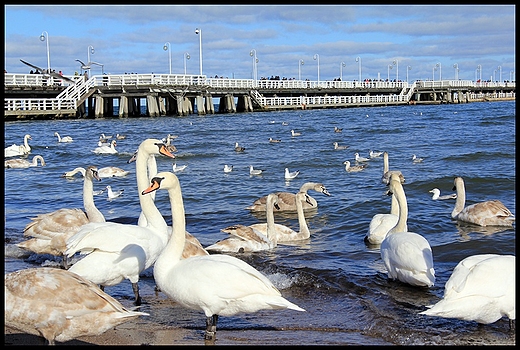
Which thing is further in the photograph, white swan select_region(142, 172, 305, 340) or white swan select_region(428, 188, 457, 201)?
white swan select_region(428, 188, 457, 201)

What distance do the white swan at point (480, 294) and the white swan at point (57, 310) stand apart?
2478mm

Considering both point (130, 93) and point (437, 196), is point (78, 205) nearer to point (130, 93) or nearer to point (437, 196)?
point (437, 196)

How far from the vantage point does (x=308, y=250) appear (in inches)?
392

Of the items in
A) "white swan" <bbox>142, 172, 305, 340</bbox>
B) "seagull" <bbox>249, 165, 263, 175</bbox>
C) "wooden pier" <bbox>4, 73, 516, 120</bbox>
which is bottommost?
"seagull" <bbox>249, 165, 263, 175</bbox>

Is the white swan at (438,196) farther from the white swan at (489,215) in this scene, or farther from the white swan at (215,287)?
the white swan at (215,287)

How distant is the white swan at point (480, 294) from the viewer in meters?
5.28

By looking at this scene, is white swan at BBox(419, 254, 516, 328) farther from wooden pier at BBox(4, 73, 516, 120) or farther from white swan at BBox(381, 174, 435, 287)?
wooden pier at BBox(4, 73, 516, 120)

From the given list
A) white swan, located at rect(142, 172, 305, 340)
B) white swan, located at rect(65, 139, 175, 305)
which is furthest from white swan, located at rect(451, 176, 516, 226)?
white swan, located at rect(142, 172, 305, 340)

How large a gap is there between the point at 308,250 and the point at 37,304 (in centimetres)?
558

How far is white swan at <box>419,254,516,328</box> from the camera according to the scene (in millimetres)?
5281

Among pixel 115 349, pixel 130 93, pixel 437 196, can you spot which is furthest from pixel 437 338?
pixel 130 93

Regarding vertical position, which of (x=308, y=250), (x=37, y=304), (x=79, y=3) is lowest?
(x=308, y=250)

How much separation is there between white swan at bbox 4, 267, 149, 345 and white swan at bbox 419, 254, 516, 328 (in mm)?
2478

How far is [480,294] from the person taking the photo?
17.6ft
